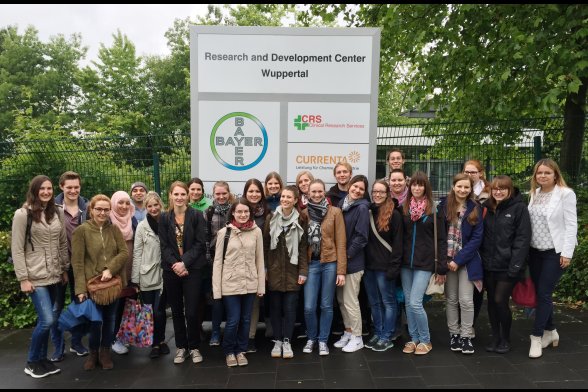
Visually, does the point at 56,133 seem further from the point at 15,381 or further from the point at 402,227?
the point at 402,227

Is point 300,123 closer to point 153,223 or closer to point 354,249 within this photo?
point 354,249

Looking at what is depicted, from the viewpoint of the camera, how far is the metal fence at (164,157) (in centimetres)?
720

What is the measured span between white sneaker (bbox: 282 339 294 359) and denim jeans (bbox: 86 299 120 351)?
1.68 m

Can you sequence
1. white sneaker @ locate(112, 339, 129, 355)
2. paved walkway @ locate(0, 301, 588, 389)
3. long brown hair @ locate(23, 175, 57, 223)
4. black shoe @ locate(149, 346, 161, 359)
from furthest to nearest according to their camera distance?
white sneaker @ locate(112, 339, 129, 355) < black shoe @ locate(149, 346, 161, 359) < long brown hair @ locate(23, 175, 57, 223) < paved walkway @ locate(0, 301, 588, 389)

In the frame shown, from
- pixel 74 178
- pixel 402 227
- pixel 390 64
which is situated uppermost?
pixel 390 64

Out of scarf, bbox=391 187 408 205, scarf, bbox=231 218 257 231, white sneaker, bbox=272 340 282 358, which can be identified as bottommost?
white sneaker, bbox=272 340 282 358

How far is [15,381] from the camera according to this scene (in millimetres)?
3998

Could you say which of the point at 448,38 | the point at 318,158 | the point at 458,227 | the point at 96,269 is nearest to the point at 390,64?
the point at 448,38

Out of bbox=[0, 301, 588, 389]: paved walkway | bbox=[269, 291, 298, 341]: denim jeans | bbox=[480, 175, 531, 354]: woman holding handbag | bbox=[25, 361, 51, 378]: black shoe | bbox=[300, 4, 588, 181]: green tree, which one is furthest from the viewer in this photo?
bbox=[300, 4, 588, 181]: green tree

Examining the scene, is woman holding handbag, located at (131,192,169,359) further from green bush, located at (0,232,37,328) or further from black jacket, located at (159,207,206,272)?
green bush, located at (0,232,37,328)

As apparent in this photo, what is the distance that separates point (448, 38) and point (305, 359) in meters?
6.29

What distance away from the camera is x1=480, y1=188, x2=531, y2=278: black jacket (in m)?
4.14

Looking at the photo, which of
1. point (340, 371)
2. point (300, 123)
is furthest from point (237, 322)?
point (300, 123)

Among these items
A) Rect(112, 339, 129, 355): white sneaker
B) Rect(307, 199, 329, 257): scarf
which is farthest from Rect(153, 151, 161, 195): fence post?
Rect(307, 199, 329, 257): scarf
